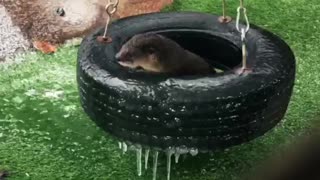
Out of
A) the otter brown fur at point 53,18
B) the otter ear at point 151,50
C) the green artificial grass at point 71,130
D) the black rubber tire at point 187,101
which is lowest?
the green artificial grass at point 71,130

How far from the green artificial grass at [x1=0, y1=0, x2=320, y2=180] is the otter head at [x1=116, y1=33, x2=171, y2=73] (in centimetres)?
64

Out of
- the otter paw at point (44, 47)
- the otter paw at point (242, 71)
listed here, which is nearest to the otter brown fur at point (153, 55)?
the otter paw at point (242, 71)

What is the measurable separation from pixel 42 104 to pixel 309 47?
1839 mm

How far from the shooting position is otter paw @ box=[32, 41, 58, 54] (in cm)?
415

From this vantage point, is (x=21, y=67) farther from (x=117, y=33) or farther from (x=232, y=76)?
(x=232, y=76)

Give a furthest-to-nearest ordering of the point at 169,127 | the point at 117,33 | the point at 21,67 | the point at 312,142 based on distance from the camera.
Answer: the point at 21,67 → the point at 117,33 → the point at 169,127 → the point at 312,142

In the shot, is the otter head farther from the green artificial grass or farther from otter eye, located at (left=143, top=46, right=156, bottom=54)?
the green artificial grass

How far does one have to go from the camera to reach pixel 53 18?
437 centimetres

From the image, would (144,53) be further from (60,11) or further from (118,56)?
(60,11)

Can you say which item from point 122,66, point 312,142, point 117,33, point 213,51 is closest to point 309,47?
point 213,51

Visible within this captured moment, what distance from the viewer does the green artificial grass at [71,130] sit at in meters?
2.99

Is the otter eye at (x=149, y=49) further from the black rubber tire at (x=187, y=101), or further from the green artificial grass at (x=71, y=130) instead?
the green artificial grass at (x=71, y=130)

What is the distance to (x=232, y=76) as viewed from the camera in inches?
93.9

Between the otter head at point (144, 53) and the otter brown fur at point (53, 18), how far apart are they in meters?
1.72
